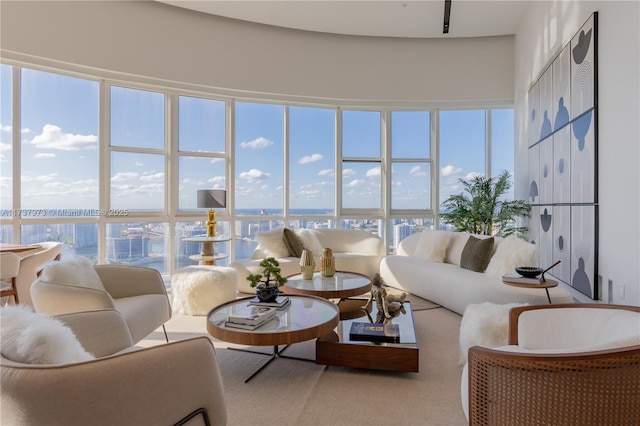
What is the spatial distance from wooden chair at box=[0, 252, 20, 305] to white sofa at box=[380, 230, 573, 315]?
4174mm

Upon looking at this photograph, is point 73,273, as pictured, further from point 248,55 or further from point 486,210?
point 486,210

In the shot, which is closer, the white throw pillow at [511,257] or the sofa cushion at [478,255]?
the white throw pillow at [511,257]

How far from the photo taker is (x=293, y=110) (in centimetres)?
649

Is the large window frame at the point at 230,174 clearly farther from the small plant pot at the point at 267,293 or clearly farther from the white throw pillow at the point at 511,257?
the small plant pot at the point at 267,293

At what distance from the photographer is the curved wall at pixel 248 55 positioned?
461 cm

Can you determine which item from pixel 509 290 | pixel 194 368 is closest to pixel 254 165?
pixel 509 290

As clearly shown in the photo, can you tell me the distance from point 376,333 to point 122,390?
6.15ft

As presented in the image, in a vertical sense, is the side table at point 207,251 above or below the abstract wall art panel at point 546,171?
below

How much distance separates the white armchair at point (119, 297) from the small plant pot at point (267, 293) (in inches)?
29.8

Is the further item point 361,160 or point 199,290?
point 361,160

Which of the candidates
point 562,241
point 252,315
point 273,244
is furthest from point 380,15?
point 252,315

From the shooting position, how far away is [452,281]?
4004 millimetres

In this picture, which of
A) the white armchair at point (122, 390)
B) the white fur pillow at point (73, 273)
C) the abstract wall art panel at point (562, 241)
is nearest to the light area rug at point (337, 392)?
the white armchair at point (122, 390)

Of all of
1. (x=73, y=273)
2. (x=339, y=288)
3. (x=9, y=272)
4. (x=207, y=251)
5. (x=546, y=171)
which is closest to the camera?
(x=73, y=273)
